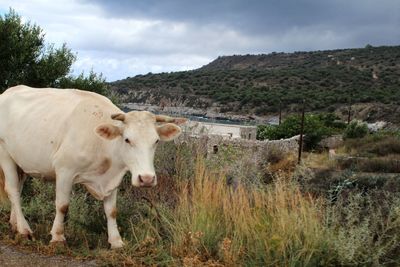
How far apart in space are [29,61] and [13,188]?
26.1 feet

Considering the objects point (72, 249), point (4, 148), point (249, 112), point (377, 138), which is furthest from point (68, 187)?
point (249, 112)

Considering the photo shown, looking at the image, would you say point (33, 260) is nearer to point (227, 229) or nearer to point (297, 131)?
point (227, 229)

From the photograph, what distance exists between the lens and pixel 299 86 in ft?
248

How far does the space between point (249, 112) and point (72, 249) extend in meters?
60.3

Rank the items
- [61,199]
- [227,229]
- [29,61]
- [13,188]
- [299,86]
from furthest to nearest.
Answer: [299,86] < [29,61] < [13,188] < [61,199] < [227,229]

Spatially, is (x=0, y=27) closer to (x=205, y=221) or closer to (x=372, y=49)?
(x=205, y=221)

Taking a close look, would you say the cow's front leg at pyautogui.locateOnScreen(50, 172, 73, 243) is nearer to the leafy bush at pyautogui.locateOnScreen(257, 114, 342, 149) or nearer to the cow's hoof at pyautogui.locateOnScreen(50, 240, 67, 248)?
the cow's hoof at pyautogui.locateOnScreen(50, 240, 67, 248)

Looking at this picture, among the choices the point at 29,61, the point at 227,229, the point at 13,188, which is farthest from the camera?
the point at 29,61

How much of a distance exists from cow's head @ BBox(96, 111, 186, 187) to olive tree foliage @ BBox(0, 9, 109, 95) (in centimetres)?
859

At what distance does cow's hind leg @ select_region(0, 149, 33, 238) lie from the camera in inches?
284

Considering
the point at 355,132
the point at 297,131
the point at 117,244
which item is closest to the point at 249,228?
the point at 117,244

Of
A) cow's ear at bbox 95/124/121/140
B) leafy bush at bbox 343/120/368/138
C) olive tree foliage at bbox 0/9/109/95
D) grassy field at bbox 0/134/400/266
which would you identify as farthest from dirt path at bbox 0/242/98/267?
leafy bush at bbox 343/120/368/138

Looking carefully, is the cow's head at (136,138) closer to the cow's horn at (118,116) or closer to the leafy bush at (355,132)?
the cow's horn at (118,116)

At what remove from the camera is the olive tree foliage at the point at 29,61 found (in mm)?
14180
